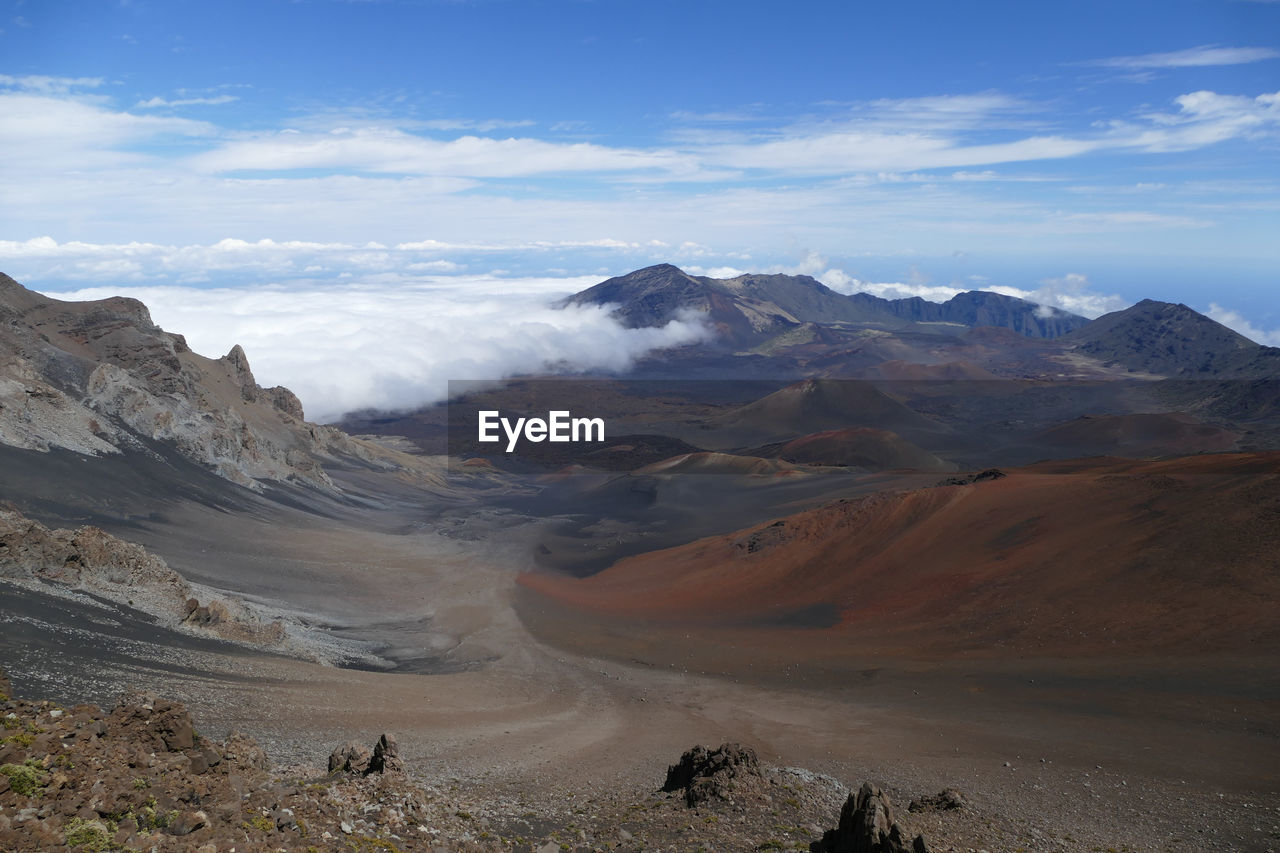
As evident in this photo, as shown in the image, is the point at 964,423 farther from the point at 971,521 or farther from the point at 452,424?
the point at 971,521

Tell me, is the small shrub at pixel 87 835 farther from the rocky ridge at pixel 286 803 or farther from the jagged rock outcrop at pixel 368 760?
the jagged rock outcrop at pixel 368 760

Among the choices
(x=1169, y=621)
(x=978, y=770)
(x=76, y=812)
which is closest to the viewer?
(x=76, y=812)

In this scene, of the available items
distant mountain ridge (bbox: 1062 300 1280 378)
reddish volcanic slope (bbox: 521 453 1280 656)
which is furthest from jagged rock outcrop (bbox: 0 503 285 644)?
distant mountain ridge (bbox: 1062 300 1280 378)

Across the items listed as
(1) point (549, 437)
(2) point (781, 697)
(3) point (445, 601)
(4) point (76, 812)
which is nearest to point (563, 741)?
(2) point (781, 697)

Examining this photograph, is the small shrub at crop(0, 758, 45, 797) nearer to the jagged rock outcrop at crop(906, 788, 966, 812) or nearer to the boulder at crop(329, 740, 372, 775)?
the boulder at crop(329, 740, 372, 775)

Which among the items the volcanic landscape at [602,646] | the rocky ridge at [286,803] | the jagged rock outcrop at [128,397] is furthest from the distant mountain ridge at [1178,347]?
the rocky ridge at [286,803]

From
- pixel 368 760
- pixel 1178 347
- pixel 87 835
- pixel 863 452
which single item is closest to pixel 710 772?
pixel 368 760
